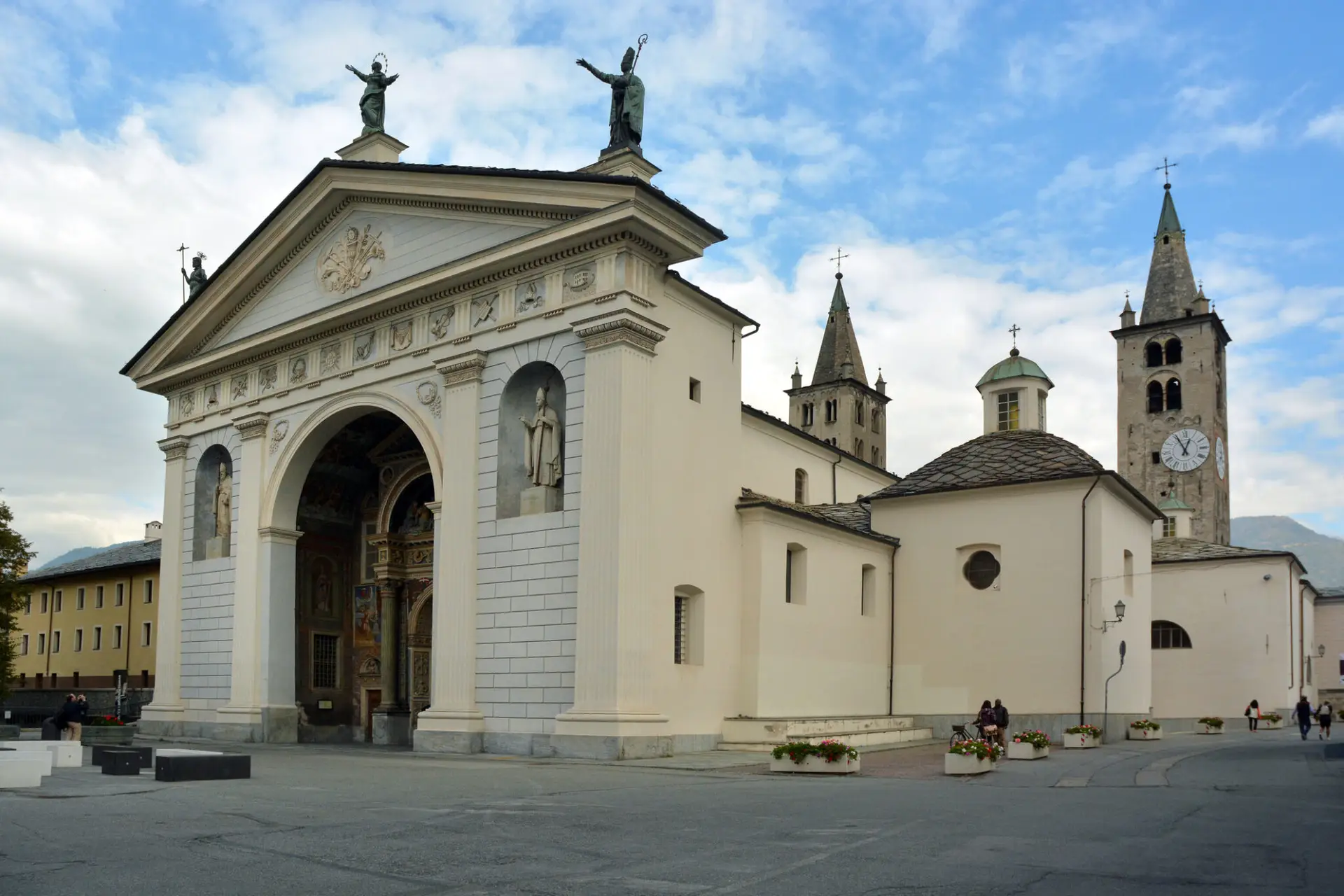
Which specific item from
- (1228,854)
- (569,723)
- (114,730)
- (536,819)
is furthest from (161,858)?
(114,730)

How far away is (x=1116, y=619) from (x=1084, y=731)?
374 cm

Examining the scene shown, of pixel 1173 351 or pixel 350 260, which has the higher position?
pixel 1173 351

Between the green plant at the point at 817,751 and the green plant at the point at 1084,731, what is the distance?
952 centimetres

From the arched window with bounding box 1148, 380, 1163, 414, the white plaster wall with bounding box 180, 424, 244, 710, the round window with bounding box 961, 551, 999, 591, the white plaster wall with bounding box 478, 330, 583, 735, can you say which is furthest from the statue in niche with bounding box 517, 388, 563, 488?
the arched window with bounding box 1148, 380, 1163, 414

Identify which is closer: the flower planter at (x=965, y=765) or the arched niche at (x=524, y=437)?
the flower planter at (x=965, y=765)

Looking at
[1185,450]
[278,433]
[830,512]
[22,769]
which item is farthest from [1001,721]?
[1185,450]

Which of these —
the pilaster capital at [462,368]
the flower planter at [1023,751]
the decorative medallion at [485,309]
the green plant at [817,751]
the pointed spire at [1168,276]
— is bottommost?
the flower planter at [1023,751]

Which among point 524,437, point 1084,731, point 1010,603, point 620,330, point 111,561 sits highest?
point 620,330

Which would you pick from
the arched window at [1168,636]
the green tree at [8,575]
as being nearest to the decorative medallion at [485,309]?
the green tree at [8,575]

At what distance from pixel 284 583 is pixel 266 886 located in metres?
22.7

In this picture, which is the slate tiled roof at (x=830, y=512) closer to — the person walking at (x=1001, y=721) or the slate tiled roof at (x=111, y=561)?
the person walking at (x=1001, y=721)

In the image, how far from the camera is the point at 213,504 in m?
32.2

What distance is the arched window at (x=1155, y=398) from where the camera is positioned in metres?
65.9

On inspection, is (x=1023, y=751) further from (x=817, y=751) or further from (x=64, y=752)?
(x=64, y=752)
